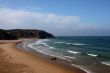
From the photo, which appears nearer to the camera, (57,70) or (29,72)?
(29,72)

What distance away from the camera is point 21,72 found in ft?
61.2

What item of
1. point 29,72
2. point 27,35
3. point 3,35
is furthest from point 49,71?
point 27,35

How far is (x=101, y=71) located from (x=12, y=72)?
867 cm

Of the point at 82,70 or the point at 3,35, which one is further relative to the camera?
the point at 3,35

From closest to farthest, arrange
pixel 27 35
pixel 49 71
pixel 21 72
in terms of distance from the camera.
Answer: pixel 21 72 → pixel 49 71 → pixel 27 35

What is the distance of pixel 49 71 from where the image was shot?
19.9 meters

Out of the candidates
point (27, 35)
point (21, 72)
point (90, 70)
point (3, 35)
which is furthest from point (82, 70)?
point (27, 35)

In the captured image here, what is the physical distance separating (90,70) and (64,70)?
2.63 meters

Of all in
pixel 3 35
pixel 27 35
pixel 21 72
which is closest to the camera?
pixel 21 72

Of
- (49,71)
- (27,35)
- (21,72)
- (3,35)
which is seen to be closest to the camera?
(21,72)

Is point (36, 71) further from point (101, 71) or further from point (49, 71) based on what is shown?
point (101, 71)

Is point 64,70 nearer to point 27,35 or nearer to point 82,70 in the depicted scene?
point 82,70

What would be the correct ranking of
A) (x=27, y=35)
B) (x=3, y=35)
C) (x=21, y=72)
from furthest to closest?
(x=27, y=35), (x=3, y=35), (x=21, y=72)

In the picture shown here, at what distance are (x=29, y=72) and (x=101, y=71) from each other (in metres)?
7.09
